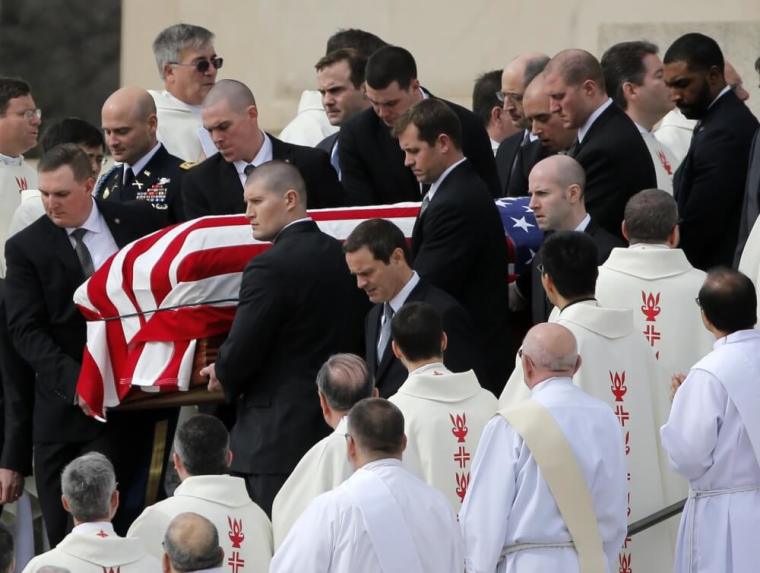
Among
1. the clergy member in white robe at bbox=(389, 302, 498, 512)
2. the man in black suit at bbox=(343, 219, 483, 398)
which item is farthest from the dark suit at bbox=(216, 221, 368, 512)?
the clergy member in white robe at bbox=(389, 302, 498, 512)

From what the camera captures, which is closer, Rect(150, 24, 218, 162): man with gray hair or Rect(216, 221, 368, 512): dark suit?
Rect(216, 221, 368, 512): dark suit

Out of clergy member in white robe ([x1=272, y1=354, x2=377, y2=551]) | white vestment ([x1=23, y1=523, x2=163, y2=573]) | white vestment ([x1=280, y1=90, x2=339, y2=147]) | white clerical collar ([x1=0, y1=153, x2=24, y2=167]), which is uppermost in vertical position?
white vestment ([x1=280, y1=90, x2=339, y2=147])

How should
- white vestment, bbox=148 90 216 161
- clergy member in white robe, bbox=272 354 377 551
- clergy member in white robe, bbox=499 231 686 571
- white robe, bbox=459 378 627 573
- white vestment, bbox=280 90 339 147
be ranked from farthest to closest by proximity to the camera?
white vestment, bbox=280 90 339 147, white vestment, bbox=148 90 216 161, clergy member in white robe, bbox=499 231 686 571, clergy member in white robe, bbox=272 354 377 551, white robe, bbox=459 378 627 573

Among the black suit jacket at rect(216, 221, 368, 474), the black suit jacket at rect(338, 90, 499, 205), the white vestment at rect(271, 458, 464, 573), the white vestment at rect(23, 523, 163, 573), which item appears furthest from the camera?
the black suit jacket at rect(338, 90, 499, 205)

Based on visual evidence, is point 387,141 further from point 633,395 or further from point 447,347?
point 633,395

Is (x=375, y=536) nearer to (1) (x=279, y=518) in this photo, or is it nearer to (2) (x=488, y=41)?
(1) (x=279, y=518)

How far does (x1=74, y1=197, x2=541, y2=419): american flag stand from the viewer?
32.0 ft

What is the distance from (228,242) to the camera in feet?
32.4

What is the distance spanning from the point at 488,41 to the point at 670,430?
5.29 meters

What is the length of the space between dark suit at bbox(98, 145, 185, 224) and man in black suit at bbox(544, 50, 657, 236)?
67.5 inches

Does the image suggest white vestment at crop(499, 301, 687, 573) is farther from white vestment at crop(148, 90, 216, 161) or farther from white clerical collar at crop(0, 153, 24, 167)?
white clerical collar at crop(0, 153, 24, 167)

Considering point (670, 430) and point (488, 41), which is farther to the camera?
point (488, 41)

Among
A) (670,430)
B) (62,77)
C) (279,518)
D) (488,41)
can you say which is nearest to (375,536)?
(279,518)

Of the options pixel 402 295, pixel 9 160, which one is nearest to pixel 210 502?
pixel 402 295
